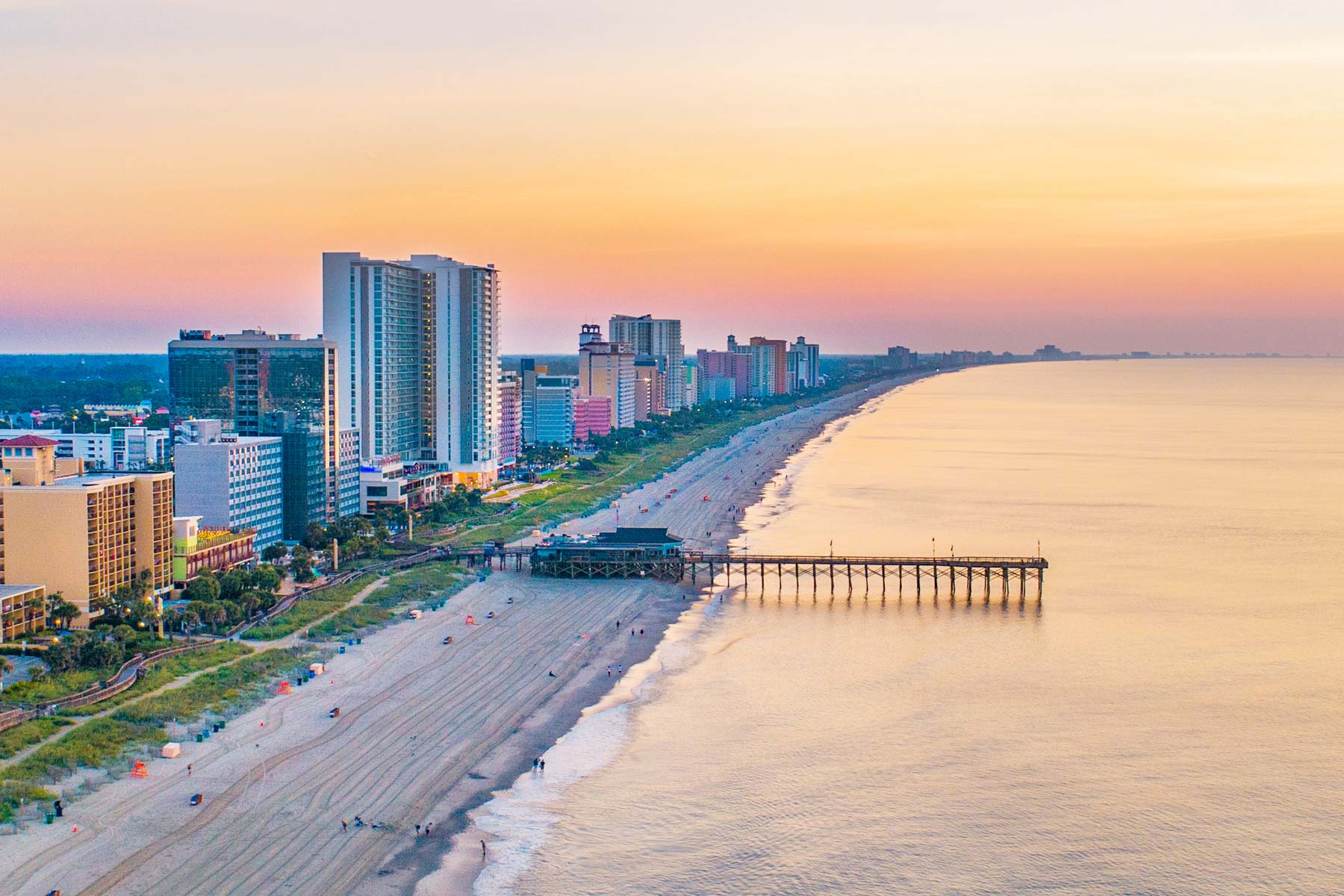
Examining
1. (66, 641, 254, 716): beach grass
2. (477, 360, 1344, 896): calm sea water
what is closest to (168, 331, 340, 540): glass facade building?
(66, 641, 254, 716): beach grass

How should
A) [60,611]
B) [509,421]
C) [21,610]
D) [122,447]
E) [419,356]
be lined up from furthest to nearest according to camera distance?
[509,421]
[122,447]
[419,356]
[60,611]
[21,610]

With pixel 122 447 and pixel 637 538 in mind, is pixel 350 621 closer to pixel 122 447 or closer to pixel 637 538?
pixel 637 538

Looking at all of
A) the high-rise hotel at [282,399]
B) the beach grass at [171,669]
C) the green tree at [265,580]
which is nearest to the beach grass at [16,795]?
the beach grass at [171,669]

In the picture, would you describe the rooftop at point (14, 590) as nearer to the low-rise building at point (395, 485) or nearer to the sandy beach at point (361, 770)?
the sandy beach at point (361, 770)

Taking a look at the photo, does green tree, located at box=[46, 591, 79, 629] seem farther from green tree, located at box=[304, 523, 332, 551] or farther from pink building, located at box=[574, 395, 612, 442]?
pink building, located at box=[574, 395, 612, 442]

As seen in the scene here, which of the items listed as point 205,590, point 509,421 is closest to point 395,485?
point 205,590

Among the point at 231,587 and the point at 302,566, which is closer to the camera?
the point at 231,587
